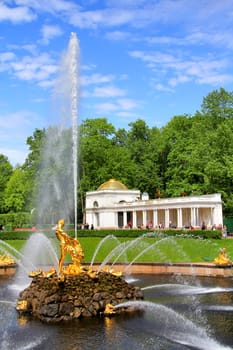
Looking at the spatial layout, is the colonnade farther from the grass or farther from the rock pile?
the rock pile

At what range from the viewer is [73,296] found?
1658 cm

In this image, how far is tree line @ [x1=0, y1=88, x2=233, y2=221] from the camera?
51.5 meters

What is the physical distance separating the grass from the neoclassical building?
578 inches

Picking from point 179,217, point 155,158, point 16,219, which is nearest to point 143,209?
point 179,217

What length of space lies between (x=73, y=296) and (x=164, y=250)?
18.1 metres

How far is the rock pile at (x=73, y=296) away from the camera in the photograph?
16.2m

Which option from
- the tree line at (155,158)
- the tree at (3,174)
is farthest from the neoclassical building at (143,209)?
the tree at (3,174)

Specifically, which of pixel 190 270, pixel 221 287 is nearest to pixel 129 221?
pixel 190 270

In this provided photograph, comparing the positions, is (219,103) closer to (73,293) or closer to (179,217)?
(179,217)

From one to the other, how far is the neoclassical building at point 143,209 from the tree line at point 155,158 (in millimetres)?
1943

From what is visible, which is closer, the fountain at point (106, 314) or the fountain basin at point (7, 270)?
the fountain at point (106, 314)

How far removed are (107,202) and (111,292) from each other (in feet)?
163

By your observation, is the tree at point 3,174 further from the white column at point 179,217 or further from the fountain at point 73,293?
the fountain at point 73,293

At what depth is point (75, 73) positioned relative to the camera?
82.8 ft
